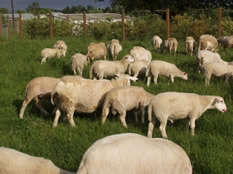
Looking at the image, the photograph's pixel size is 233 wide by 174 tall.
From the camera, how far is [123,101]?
673cm

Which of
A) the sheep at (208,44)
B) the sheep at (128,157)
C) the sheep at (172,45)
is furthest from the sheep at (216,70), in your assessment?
the sheep at (128,157)

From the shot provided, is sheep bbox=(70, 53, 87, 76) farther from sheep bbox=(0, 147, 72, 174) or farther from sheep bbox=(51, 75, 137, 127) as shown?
sheep bbox=(0, 147, 72, 174)

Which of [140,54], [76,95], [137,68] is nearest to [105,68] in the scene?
[137,68]

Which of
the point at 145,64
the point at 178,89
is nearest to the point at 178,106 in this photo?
the point at 178,89

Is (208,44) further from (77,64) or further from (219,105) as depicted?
(219,105)

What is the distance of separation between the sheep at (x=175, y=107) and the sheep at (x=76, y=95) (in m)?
1.41

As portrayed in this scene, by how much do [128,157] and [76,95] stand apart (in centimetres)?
402

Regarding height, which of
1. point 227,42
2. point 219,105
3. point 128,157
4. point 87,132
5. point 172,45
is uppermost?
point 227,42

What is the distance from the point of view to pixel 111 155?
9.78ft

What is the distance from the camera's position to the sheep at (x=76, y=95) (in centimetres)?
682

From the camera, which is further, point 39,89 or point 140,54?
point 140,54

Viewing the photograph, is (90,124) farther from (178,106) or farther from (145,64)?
(145,64)

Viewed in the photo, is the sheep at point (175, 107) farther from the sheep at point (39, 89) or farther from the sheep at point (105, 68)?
the sheep at point (105, 68)

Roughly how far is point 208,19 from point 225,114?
57.6 feet
